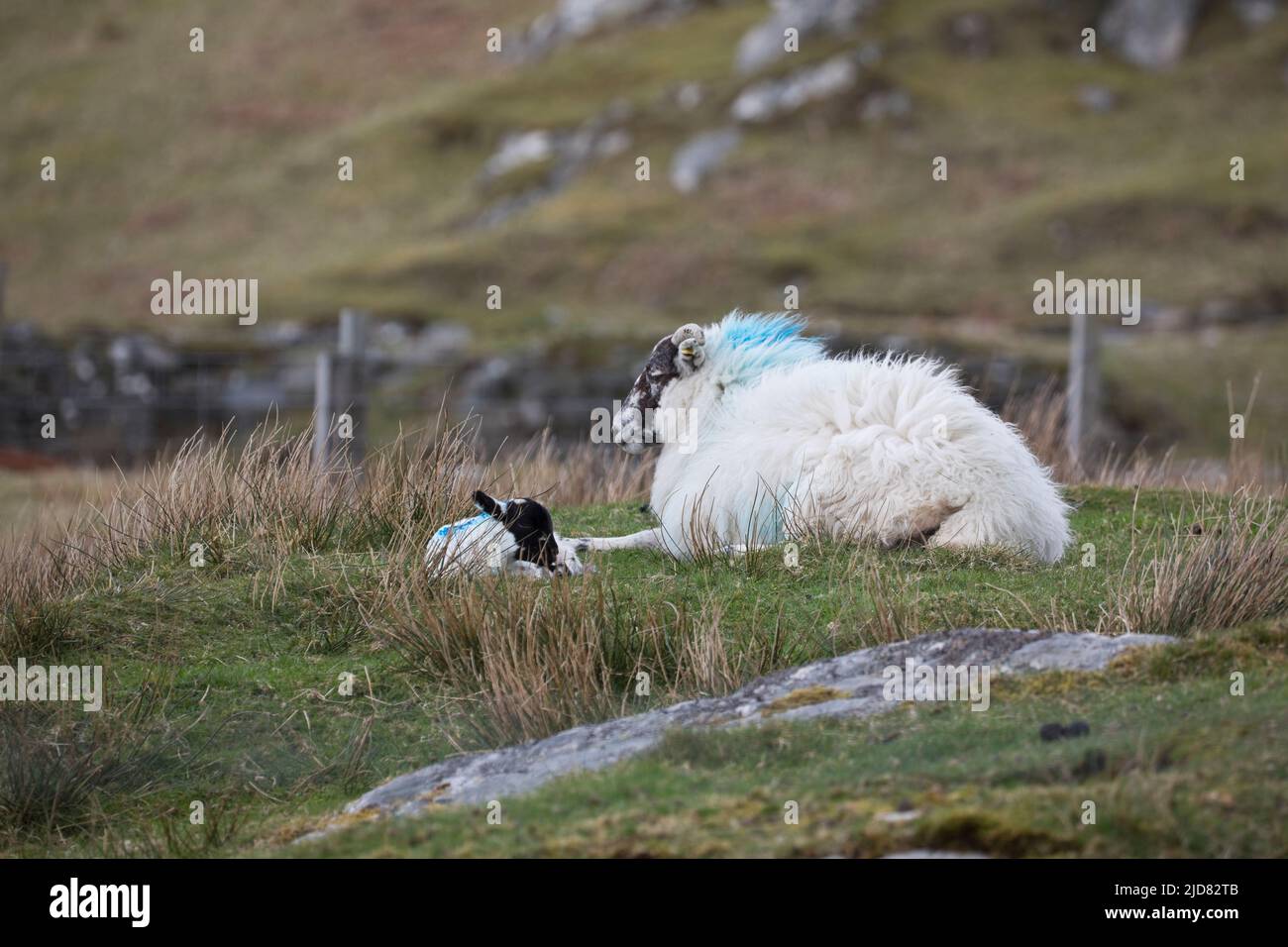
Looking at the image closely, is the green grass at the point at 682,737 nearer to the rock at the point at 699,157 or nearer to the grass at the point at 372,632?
the grass at the point at 372,632

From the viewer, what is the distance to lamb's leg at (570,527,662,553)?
931 centimetres

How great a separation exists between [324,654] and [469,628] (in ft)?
3.09

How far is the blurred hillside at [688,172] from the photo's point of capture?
4441 cm

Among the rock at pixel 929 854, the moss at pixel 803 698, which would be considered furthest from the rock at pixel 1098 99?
the rock at pixel 929 854

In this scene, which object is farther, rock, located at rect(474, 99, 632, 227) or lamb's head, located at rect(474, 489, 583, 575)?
rock, located at rect(474, 99, 632, 227)

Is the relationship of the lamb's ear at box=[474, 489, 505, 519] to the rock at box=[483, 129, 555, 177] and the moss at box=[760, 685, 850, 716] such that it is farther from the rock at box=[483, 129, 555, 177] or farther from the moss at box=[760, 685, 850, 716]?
the rock at box=[483, 129, 555, 177]

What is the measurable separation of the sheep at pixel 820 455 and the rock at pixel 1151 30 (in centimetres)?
5787

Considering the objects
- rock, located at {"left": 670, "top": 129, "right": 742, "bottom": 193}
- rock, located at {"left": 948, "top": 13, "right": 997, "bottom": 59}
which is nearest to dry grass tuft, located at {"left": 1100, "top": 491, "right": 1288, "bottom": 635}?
rock, located at {"left": 670, "top": 129, "right": 742, "bottom": 193}

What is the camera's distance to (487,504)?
873 centimetres

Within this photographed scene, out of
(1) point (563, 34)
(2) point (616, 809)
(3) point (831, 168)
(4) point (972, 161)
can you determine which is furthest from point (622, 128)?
(2) point (616, 809)

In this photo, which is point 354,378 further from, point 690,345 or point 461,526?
point 461,526

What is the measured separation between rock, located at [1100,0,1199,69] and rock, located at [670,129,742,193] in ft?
58.4

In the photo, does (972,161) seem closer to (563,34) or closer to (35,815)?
(563,34)
